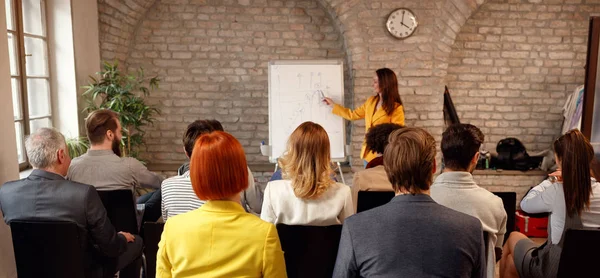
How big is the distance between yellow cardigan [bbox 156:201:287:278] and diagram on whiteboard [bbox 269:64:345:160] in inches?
136

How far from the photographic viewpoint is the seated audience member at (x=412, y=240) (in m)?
1.50

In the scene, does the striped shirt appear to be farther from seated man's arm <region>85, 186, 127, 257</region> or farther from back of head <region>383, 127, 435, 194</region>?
back of head <region>383, 127, 435, 194</region>

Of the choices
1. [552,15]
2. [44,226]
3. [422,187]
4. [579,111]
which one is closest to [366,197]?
[422,187]

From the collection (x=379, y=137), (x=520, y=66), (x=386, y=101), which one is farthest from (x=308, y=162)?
(x=520, y=66)

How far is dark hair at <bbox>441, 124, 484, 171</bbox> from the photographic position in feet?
7.34

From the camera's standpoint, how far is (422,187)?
63.7 inches

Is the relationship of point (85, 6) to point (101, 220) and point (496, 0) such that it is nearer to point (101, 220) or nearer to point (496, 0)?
point (101, 220)

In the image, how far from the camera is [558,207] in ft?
8.06

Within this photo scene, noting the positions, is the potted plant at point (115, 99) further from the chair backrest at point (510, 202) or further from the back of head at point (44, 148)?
the chair backrest at point (510, 202)

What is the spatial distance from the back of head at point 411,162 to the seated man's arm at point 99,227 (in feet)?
4.40

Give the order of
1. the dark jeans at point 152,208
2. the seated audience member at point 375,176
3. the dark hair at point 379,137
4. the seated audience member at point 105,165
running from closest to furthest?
1. the seated audience member at point 375,176
2. the seated audience member at point 105,165
3. the dark hair at point 379,137
4. the dark jeans at point 152,208

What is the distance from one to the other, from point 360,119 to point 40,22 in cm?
309

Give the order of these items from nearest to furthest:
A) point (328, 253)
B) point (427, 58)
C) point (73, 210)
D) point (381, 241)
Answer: point (381, 241) → point (328, 253) → point (73, 210) → point (427, 58)

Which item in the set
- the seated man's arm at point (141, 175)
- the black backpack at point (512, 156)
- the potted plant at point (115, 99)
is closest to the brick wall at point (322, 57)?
the black backpack at point (512, 156)
